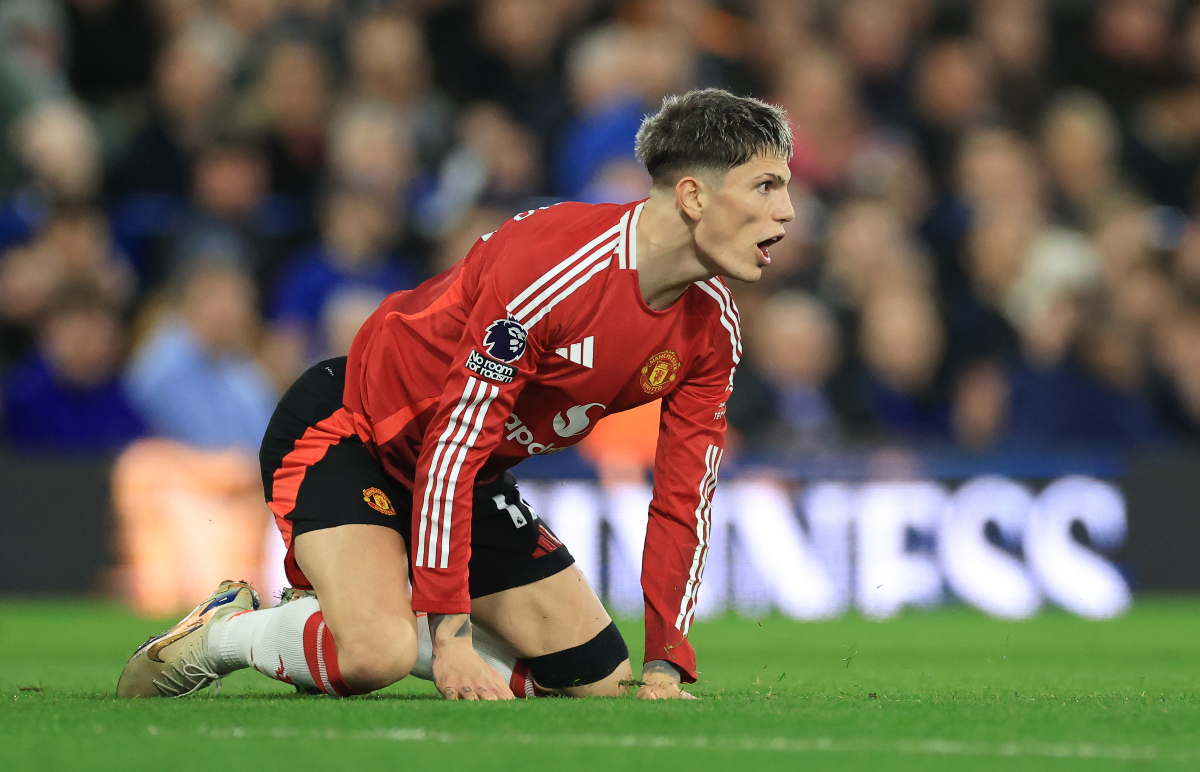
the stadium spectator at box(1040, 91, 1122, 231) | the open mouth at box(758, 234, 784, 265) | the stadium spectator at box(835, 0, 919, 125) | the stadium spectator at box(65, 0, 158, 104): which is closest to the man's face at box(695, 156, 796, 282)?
the open mouth at box(758, 234, 784, 265)

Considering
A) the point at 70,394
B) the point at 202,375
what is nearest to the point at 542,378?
the point at 202,375

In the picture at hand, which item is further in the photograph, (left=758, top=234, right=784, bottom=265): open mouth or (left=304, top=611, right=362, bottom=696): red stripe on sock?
(left=304, top=611, right=362, bottom=696): red stripe on sock

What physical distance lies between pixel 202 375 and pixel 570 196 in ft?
9.09

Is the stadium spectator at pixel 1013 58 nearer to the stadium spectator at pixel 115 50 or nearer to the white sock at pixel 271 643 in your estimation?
the stadium spectator at pixel 115 50

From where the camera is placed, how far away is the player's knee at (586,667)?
4906mm

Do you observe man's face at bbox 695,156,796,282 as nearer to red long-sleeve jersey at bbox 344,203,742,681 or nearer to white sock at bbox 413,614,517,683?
Answer: red long-sleeve jersey at bbox 344,203,742,681

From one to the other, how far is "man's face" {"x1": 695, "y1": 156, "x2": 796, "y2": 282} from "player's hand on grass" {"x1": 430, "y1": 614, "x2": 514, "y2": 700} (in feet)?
3.96

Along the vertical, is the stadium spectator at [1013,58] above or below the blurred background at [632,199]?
above

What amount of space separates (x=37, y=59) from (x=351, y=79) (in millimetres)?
2109

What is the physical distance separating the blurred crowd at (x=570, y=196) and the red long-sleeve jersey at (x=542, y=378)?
16.0 feet

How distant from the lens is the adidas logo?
4.28 m

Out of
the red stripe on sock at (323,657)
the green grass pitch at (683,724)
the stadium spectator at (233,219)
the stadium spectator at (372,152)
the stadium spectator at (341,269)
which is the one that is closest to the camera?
the green grass pitch at (683,724)

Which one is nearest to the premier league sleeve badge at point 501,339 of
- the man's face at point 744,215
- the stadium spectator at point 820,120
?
the man's face at point 744,215

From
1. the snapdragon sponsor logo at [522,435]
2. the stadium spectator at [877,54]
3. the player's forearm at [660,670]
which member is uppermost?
the stadium spectator at [877,54]
